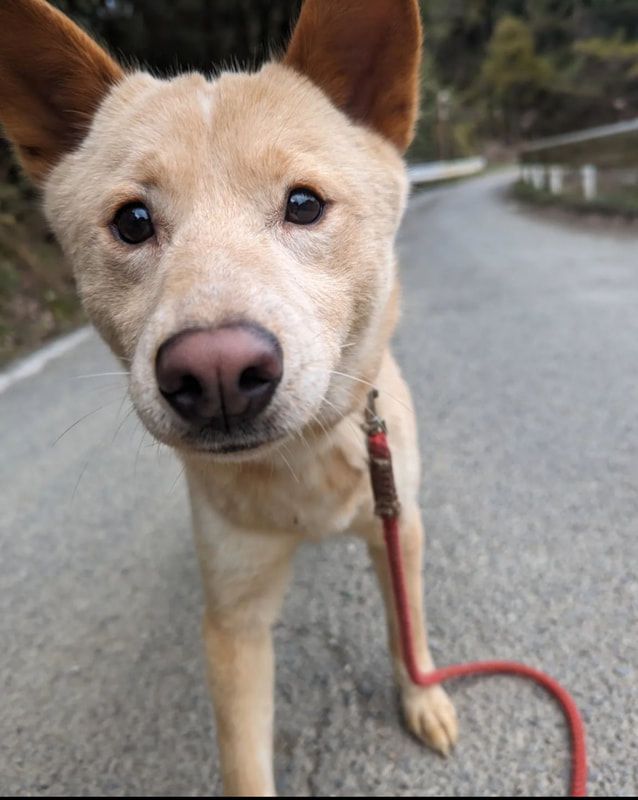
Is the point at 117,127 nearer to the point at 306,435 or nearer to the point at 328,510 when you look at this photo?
the point at 306,435

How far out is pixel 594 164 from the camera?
40.5 feet

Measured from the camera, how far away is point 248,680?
1868 mm

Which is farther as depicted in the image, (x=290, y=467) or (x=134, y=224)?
→ (x=290, y=467)

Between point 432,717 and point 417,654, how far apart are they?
0.21 m

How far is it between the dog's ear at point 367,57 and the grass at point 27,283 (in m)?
5.54

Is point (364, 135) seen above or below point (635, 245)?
above

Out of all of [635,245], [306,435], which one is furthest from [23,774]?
[635,245]

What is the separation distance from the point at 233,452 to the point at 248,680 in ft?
2.84

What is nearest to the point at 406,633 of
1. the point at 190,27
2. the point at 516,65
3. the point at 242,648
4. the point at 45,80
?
the point at 242,648

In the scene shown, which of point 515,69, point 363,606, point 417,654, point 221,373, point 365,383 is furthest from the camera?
point 515,69

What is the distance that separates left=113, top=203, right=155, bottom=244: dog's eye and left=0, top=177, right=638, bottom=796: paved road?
84 centimetres

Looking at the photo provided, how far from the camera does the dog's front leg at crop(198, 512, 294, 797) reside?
181 centimetres

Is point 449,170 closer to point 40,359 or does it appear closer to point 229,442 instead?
point 40,359

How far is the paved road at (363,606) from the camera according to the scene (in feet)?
6.53
